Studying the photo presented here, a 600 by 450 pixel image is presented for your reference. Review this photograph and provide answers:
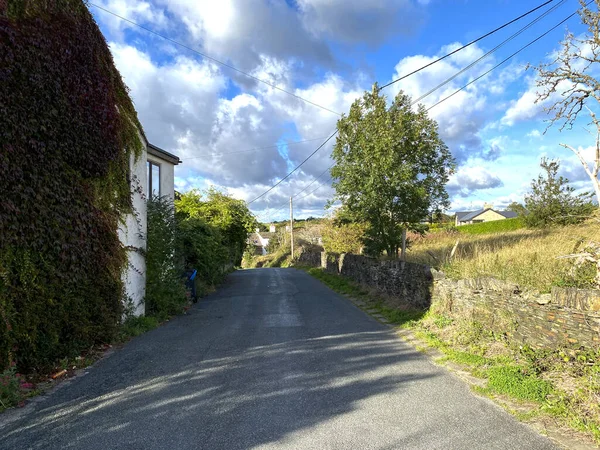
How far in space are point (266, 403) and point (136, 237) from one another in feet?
22.0

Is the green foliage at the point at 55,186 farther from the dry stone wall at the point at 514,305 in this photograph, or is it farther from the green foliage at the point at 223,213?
the green foliage at the point at 223,213

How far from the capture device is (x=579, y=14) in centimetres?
784

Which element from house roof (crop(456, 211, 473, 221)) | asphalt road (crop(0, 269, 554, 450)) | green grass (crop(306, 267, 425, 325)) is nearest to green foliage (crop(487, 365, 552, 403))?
asphalt road (crop(0, 269, 554, 450))

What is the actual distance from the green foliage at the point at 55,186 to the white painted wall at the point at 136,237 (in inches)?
39.3

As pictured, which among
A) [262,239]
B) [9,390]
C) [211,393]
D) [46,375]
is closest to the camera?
[9,390]

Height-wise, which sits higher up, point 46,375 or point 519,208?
point 519,208

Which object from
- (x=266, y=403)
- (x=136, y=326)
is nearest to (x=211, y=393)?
(x=266, y=403)

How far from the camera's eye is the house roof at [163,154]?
1440 cm

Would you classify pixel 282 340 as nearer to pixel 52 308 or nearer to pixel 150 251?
pixel 52 308

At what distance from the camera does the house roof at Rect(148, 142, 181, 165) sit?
14.4 m

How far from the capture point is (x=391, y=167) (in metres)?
13.5

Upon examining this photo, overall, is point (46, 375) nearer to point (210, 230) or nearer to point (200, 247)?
point (200, 247)

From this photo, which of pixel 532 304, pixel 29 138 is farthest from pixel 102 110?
pixel 532 304

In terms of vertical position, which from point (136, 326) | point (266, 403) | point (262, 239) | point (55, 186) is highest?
point (262, 239)
